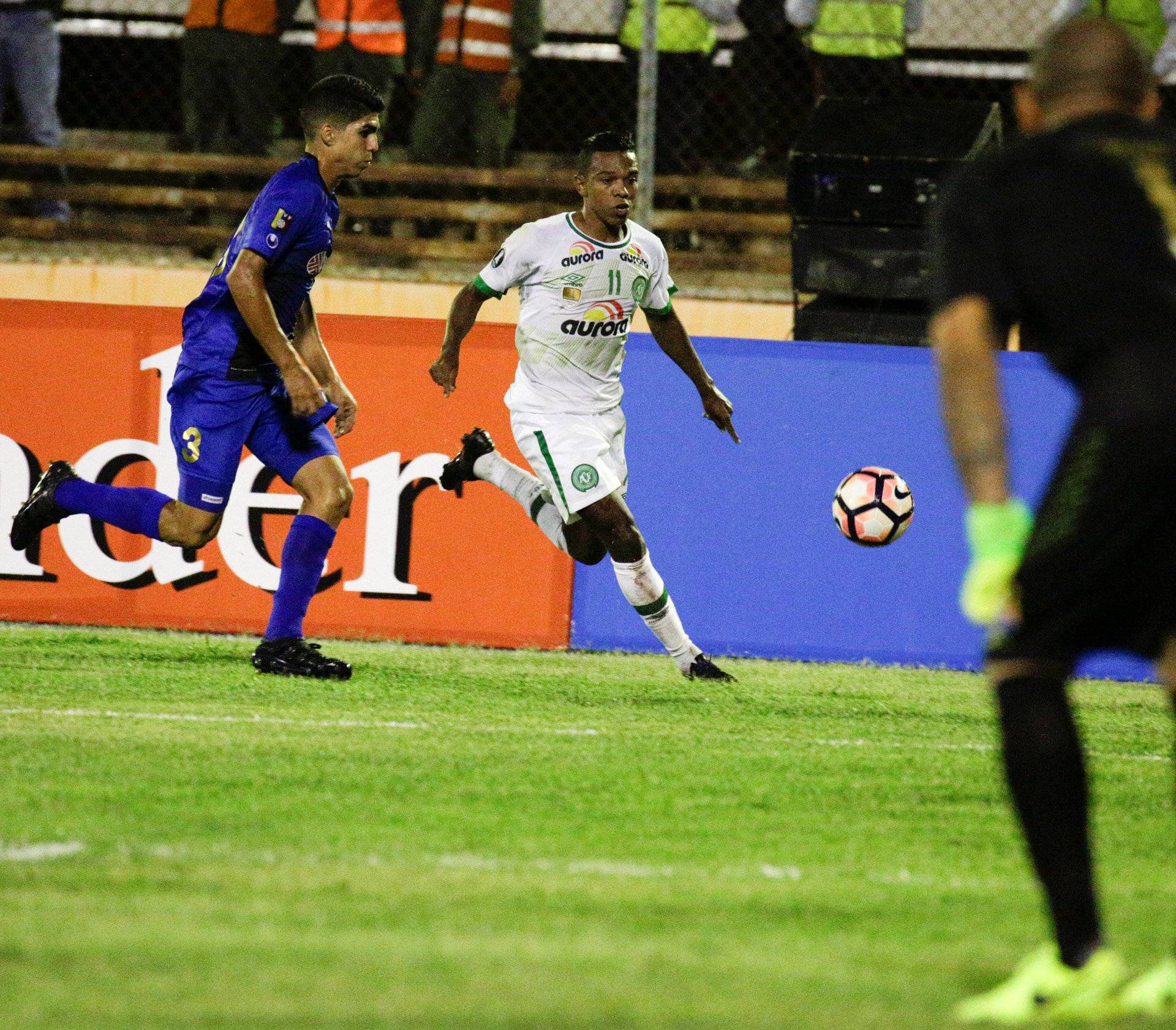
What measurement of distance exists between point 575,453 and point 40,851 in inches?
152

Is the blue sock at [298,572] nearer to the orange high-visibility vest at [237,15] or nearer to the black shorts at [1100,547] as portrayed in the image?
the black shorts at [1100,547]

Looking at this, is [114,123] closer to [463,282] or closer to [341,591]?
[463,282]

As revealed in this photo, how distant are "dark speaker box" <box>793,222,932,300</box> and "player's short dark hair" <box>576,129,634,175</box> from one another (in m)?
1.97

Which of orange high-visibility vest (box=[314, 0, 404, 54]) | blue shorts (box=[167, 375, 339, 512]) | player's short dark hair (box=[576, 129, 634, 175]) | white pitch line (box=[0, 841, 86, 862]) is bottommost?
white pitch line (box=[0, 841, 86, 862])

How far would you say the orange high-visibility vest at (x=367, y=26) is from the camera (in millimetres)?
11781

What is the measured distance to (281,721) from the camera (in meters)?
6.41

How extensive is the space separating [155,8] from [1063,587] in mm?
10993

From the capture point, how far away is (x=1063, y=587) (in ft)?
10.7

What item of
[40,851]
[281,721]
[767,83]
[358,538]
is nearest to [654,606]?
[358,538]

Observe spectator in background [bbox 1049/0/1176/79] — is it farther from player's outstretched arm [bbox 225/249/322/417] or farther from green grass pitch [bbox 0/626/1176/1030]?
player's outstretched arm [bbox 225/249/322/417]

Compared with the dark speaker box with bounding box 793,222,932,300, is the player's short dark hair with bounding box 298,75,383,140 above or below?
above

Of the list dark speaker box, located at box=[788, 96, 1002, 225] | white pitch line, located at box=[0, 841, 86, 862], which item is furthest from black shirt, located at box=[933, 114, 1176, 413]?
dark speaker box, located at box=[788, 96, 1002, 225]

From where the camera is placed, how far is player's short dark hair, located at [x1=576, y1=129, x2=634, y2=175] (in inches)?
306

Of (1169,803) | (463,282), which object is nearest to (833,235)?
(463,282)
